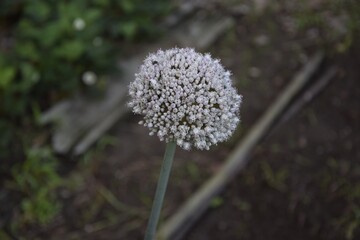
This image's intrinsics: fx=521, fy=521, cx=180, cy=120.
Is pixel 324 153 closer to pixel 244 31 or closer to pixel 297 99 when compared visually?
pixel 297 99

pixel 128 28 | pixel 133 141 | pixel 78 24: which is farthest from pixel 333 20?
pixel 78 24

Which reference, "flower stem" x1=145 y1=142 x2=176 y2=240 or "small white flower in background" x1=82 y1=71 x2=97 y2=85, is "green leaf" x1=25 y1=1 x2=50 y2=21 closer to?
"small white flower in background" x1=82 y1=71 x2=97 y2=85

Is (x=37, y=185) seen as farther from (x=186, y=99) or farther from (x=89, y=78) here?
(x=186, y=99)

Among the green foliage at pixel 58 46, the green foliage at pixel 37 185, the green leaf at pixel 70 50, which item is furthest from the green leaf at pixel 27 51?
the green foliage at pixel 37 185

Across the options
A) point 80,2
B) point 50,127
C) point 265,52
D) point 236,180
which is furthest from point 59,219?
point 265,52

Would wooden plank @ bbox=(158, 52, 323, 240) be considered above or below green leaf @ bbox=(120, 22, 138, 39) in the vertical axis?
below

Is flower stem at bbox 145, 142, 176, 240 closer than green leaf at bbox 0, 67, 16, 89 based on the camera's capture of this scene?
Yes

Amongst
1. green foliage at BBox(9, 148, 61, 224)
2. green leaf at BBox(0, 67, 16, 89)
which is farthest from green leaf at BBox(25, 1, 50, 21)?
green foliage at BBox(9, 148, 61, 224)
